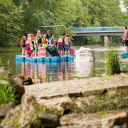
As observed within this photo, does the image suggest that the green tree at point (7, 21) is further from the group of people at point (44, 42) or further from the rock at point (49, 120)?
the rock at point (49, 120)

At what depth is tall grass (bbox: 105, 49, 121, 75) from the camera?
1297 cm

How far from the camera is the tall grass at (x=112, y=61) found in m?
13.0

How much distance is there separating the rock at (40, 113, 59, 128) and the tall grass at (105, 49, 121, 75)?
8.32 metres

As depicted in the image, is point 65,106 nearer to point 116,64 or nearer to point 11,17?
point 116,64

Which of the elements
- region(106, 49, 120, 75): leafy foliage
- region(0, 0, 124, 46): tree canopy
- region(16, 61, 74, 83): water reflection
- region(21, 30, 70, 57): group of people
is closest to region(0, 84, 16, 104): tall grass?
region(16, 61, 74, 83): water reflection

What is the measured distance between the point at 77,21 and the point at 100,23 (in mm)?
17347

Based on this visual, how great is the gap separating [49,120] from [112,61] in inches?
343

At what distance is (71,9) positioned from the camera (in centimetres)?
7519

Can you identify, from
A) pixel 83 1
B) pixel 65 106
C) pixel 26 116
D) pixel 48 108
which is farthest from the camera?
pixel 83 1

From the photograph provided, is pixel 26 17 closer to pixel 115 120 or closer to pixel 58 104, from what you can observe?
pixel 58 104

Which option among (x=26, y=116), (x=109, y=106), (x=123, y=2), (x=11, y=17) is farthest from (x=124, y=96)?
(x=11, y=17)

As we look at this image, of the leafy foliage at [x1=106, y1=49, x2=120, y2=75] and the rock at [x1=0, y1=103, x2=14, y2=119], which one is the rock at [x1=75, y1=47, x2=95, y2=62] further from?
the rock at [x1=0, y1=103, x2=14, y2=119]

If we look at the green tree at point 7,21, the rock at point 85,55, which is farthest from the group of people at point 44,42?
the green tree at point 7,21

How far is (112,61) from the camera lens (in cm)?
1319
